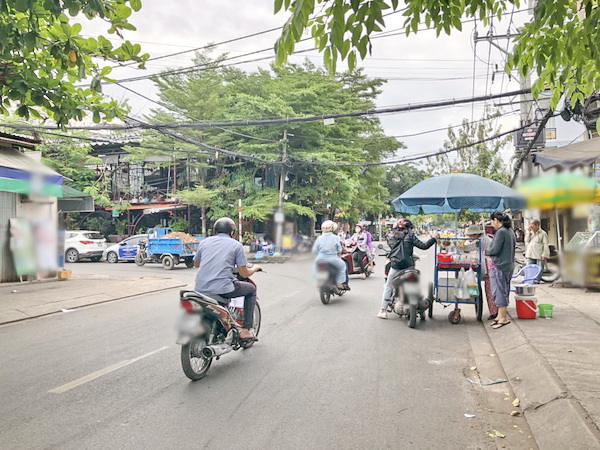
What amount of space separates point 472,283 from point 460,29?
5.41 m

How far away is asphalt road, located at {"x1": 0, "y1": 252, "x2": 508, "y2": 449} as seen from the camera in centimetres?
364

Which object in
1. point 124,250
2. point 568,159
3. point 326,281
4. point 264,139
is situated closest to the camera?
point 568,159

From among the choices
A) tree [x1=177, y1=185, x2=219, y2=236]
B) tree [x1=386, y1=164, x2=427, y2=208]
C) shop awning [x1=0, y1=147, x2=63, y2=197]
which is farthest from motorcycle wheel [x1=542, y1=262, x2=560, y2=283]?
tree [x1=386, y1=164, x2=427, y2=208]

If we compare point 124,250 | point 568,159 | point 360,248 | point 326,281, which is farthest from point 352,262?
point 124,250

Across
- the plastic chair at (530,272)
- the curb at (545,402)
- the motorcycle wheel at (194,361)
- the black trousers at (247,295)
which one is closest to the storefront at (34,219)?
the motorcycle wheel at (194,361)

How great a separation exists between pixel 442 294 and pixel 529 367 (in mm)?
2959

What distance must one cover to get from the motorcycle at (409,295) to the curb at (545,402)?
1.72m

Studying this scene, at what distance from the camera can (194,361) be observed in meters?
A: 5.11

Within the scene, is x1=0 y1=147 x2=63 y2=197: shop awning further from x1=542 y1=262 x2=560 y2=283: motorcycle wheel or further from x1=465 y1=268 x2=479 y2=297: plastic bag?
x1=465 y1=268 x2=479 y2=297: plastic bag

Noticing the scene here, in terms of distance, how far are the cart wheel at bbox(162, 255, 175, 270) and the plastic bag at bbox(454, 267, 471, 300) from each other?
15190mm

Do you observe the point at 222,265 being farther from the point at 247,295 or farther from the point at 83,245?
the point at 83,245

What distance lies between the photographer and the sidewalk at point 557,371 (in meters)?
3.60

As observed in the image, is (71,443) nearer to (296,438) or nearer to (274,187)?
(296,438)

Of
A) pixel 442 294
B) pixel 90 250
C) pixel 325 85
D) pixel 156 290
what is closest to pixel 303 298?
pixel 442 294
